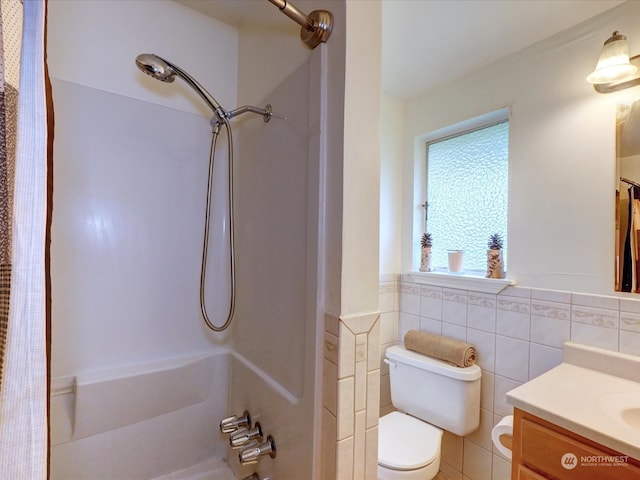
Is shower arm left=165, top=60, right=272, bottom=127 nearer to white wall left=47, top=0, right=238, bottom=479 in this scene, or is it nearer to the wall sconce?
white wall left=47, top=0, right=238, bottom=479

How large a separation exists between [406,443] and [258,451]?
0.80 metres

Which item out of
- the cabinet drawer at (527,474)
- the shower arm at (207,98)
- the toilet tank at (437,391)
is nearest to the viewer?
the cabinet drawer at (527,474)

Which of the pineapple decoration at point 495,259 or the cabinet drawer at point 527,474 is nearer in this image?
the cabinet drawer at point 527,474

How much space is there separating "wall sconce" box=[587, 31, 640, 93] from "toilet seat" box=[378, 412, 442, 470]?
178 centimetres

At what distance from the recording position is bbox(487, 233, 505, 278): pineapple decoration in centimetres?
162

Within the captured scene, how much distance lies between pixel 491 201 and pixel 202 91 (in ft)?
5.29

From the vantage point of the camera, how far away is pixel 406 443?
4.95 feet

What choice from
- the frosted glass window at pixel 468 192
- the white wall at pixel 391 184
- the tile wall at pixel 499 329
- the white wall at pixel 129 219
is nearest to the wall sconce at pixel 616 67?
the frosted glass window at pixel 468 192

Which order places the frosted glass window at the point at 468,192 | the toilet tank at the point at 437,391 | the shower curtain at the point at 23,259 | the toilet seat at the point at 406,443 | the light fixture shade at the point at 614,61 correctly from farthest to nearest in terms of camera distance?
the frosted glass window at the point at 468,192 < the toilet tank at the point at 437,391 < the toilet seat at the point at 406,443 < the light fixture shade at the point at 614,61 < the shower curtain at the point at 23,259

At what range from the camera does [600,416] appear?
3.05 ft

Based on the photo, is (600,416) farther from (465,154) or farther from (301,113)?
(465,154)

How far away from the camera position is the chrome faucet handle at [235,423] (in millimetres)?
1266

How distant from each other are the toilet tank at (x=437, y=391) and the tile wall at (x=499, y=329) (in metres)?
0.12

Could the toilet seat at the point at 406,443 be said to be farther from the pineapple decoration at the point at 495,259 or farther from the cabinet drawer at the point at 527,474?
the pineapple decoration at the point at 495,259
